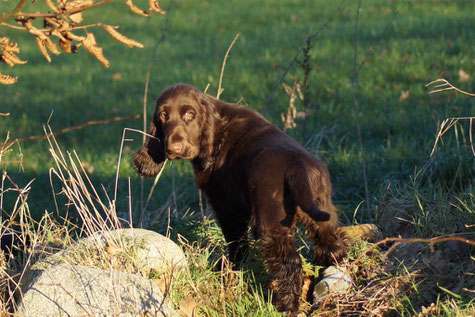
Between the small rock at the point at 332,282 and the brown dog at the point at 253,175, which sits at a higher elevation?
the brown dog at the point at 253,175

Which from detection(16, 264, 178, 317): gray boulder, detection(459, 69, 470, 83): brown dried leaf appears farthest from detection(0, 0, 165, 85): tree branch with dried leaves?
detection(459, 69, 470, 83): brown dried leaf

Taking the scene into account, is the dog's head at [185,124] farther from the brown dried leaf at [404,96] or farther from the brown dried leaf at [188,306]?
the brown dried leaf at [404,96]

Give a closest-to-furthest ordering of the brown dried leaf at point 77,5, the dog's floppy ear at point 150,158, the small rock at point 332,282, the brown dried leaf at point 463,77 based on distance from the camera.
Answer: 1. the brown dried leaf at point 77,5
2. the small rock at point 332,282
3. the dog's floppy ear at point 150,158
4. the brown dried leaf at point 463,77

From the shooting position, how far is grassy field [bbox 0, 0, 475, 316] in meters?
4.02

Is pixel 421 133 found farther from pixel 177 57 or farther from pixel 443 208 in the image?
pixel 177 57

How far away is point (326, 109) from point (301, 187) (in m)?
5.25

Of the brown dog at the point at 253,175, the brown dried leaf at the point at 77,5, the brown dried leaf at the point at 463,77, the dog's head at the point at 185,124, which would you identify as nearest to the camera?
the brown dried leaf at the point at 77,5

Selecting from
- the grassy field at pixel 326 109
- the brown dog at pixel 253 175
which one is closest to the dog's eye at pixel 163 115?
the brown dog at pixel 253 175

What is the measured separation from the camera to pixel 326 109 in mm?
8570

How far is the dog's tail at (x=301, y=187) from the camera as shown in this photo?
131 inches

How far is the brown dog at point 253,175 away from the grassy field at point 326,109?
289 millimetres

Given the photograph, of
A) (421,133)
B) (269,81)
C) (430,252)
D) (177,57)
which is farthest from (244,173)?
(177,57)

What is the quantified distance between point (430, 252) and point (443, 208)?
493mm

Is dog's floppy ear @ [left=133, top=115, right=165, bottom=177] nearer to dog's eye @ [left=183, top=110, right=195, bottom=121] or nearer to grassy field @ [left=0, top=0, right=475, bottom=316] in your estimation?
dog's eye @ [left=183, top=110, right=195, bottom=121]
